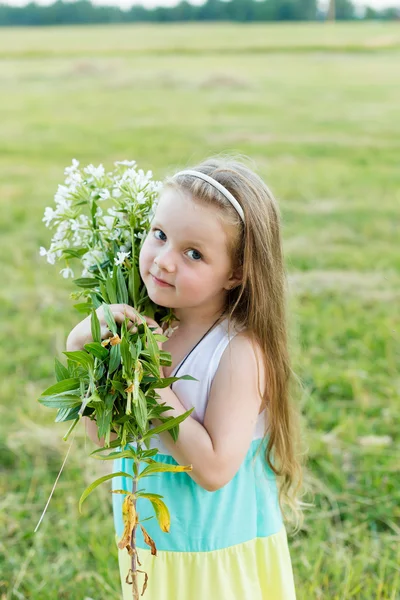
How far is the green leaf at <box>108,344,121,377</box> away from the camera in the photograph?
118cm

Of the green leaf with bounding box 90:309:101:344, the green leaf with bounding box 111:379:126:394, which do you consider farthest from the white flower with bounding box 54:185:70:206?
the green leaf with bounding box 111:379:126:394

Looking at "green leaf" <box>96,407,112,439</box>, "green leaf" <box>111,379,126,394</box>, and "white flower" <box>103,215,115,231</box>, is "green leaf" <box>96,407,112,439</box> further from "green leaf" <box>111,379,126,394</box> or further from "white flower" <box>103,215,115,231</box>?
"white flower" <box>103,215,115,231</box>

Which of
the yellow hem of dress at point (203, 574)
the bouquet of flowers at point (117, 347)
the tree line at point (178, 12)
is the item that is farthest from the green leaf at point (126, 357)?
the tree line at point (178, 12)

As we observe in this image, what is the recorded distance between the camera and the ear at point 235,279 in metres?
1.37

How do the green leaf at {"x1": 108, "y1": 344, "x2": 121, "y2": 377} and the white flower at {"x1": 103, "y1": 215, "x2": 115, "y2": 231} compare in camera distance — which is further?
the white flower at {"x1": 103, "y1": 215, "x2": 115, "y2": 231}

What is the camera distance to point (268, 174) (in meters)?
6.94

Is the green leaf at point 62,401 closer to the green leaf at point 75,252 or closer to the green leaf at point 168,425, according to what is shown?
the green leaf at point 168,425

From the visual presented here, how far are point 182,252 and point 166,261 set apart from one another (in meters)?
0.04

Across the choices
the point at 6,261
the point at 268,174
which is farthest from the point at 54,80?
the point at 6,261

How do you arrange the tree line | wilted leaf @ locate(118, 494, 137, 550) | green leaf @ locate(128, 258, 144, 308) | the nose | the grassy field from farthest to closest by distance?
1. the tree line
2. the grassy field
3. green leaf @ locate(128, 258, 144, 308)
4. the nose
5. wilted leaf @ locate(118, 494, 137, 550)

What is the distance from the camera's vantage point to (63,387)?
1.17 m

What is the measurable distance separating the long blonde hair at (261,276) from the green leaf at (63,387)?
35cm

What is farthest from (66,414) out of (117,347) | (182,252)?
(182,252)

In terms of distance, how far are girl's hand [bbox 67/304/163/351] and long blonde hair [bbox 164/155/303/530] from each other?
20 cm
